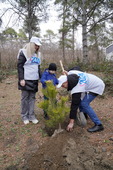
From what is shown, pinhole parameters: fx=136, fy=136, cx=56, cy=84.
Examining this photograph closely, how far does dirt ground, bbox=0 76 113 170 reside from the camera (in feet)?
5.92

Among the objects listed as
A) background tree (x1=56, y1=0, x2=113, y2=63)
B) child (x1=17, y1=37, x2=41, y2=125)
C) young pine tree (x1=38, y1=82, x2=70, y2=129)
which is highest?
background tree (x1=56, y1=0, x2=113, y2=63)

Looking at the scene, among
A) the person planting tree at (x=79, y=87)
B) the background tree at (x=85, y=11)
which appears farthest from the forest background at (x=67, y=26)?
the person planting tree at (x=79, y=87)

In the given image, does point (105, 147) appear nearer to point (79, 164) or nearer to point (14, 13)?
point (79, 164)

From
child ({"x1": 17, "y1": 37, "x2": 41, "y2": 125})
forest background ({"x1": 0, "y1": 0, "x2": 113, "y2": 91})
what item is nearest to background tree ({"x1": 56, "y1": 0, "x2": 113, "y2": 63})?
forest background ({"x1": 0, "y1": 0, "x2": 113, "y2": 91})

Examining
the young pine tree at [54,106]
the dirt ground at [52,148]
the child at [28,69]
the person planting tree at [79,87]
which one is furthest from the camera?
the child at [28,69]

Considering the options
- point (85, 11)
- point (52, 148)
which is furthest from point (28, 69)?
point (85, 11)

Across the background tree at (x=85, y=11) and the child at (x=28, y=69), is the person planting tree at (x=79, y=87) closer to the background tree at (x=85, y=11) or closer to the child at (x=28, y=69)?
the child at (x=28, y=69)

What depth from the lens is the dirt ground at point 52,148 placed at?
5.92ft

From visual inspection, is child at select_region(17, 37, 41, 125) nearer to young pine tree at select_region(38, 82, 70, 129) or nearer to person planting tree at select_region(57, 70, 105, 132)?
young pine tree at select_region(38, 82, 70, 129)

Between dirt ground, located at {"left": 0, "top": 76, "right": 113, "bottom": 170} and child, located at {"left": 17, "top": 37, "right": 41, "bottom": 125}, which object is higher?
child, located at {"left": 17, "top": 37, "right": 41, "bottom": 125}

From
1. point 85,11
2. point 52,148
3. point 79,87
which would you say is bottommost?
point 52,148

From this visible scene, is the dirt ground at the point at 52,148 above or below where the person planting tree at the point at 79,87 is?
below

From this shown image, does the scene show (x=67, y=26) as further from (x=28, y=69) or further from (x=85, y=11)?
(x=28, y=69)

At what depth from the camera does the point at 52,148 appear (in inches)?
80.0
